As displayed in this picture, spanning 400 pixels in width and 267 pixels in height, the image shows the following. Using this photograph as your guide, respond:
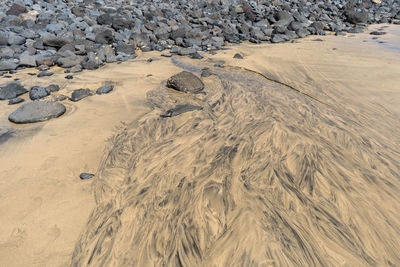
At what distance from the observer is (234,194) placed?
1891 mm

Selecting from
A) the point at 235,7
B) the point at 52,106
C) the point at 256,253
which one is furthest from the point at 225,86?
the point at 235,7

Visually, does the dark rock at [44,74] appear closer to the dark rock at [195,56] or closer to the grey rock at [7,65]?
the grey rock at [7,65]

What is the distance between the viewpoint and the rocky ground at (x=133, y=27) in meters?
5.18

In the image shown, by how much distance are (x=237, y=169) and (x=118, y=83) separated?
9.96 ft

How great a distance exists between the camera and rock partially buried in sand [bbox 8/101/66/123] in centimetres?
298

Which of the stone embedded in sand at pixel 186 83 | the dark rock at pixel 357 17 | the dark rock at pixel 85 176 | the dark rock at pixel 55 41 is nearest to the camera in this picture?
the dark rock at pixel 85 176

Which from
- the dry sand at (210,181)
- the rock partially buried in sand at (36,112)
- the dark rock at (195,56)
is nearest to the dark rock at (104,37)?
the dark rock at (195,56)

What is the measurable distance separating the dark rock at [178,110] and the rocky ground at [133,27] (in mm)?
1550

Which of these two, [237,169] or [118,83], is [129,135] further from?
[118,83]

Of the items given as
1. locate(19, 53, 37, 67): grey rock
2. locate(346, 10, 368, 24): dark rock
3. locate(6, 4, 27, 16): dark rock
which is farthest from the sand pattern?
locate(346, 10, 368, 24): dark rock

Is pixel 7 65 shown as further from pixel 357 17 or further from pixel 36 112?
pixel 357 17

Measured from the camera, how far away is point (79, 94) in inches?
144

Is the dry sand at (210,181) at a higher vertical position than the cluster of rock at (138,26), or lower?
lower

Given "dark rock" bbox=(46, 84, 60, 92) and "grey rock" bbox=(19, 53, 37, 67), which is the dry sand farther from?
"grey rock" bbox=(19, 53, 37, 67)
